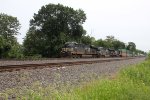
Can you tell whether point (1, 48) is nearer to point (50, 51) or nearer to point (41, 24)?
point (50, 51)

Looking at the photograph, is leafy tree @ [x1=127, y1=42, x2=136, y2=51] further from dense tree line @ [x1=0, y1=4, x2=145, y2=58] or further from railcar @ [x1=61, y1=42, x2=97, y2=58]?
railcar @ [x1=61, y1=42, x2=97, y2=58]

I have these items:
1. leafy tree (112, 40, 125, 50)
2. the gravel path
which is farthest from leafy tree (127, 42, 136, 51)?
the gravel path

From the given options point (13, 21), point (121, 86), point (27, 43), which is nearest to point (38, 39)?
point (27, 43)

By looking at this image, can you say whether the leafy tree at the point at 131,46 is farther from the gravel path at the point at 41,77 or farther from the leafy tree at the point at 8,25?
the gravel path at the point at 41,77

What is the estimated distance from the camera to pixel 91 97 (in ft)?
29.2

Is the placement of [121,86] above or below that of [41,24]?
below

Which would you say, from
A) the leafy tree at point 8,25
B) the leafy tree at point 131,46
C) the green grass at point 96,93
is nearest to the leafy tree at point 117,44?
the leafy tree at point 131,46

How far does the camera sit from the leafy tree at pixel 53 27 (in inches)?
2296

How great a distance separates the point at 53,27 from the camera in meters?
60.8

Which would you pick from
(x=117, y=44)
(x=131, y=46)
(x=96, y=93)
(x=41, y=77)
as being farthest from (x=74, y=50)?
(x=131, y=46)

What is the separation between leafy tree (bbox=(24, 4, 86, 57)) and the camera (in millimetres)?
58312

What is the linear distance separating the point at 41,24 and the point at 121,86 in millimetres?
52922

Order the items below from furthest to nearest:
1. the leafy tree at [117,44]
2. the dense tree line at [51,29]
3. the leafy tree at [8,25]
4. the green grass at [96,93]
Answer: the leafy tree at [117,44] → the leafy tree at [8,25] → the dense tree line at [51,29] → the green grass at [96,93]

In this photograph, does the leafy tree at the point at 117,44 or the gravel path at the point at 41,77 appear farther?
the leafy tree at the point at 117,44
